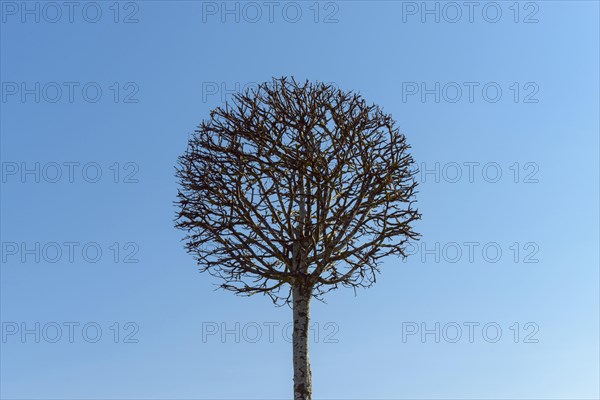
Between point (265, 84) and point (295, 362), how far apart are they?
22.5 feet

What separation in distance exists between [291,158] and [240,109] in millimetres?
1844

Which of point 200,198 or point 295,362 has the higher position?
point 200,198

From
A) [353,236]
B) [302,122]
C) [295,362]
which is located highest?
[302,122]

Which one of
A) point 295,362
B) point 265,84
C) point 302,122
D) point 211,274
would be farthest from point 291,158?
point 295,362

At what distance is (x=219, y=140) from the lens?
18.2 meters

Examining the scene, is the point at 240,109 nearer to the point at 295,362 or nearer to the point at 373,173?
the point at 373,173

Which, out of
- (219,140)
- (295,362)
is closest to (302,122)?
(219,140)

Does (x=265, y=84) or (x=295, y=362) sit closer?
(x=295, y=362)

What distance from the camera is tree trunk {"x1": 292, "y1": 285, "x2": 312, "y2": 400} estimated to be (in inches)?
669

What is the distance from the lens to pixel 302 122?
58.7 ft

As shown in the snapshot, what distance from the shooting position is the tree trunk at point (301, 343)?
55.7 ft

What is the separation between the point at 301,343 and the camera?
56.4 ft

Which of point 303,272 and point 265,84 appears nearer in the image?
point 303,272

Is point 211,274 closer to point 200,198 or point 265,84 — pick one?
point 200,198
